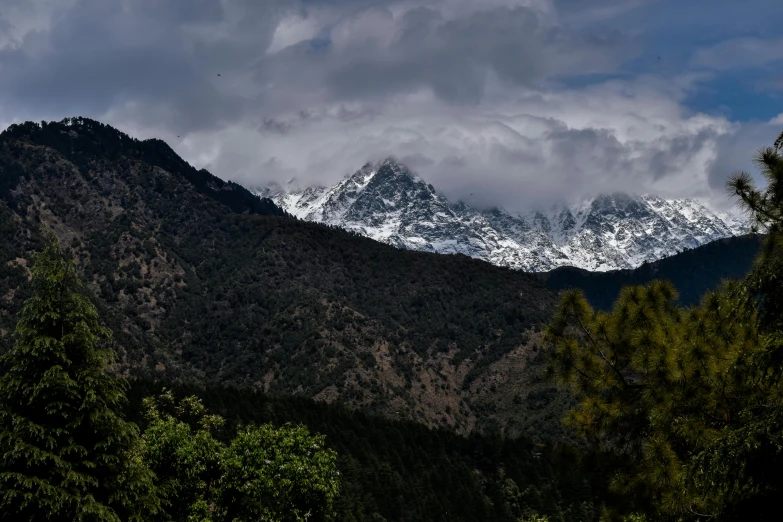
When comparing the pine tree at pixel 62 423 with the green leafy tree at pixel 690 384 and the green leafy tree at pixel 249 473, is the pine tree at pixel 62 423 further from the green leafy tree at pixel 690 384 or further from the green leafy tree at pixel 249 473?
the green leafy tree at pixel 690 384

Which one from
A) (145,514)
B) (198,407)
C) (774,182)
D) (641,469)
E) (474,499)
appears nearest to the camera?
(774,182)

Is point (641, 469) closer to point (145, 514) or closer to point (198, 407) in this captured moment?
point (145, 514)

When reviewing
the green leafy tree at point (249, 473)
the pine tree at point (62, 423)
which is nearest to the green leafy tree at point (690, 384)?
the green leafy tree at point (249, 473)

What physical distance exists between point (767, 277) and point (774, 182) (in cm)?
309

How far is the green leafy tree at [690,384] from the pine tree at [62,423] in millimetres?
12216

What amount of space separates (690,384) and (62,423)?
15692mm

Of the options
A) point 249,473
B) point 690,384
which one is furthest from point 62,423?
point 690,384

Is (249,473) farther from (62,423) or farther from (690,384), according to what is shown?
(690,384)

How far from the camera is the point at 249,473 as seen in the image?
2600cm

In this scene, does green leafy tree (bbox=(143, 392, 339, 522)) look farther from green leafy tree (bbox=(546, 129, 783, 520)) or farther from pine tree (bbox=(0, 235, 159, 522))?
green leafy tree (bbox=(546, 129, 783, 520))

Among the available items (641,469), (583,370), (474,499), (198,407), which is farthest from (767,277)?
(474,499)

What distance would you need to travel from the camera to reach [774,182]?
14.2 meters

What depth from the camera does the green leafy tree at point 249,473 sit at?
25422 millimetres

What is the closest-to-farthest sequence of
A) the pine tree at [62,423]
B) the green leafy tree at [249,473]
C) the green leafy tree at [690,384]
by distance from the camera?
the green leafy tree at [690,384], the pine tree at [62,423], the green leafy tree at [249,473]
